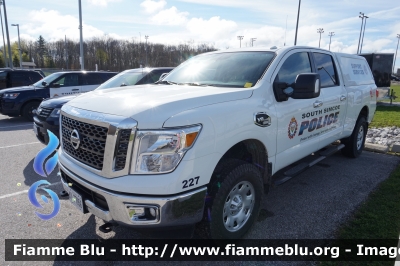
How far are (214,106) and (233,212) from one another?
1.08 m

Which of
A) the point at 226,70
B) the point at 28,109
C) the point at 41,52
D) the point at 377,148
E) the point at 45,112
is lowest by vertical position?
the point at 377,148

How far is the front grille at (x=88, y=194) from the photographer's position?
2.31m

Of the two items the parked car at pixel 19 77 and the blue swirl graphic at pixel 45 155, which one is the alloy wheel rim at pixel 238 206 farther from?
the parked car at pixel 19 77

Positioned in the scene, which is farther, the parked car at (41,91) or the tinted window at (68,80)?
the tinted window at (68,80)

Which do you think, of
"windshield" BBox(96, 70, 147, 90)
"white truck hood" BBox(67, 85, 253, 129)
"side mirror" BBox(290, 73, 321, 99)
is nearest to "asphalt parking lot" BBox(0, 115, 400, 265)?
"white truck hood" BBox(67, 85, 253, 129)

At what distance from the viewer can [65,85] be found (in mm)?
9961

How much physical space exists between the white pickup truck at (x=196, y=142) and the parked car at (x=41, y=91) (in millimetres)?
7518

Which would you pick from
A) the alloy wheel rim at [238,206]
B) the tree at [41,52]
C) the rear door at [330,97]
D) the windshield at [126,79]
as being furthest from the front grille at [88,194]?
the tree at [41,52]

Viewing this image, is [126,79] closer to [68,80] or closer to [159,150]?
[68,80]

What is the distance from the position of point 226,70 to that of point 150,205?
1988 mm

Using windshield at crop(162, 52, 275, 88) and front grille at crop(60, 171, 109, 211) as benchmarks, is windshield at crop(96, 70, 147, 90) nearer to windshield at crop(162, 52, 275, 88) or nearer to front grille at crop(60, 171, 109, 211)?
windshield at crop(162, 52, 275, 88)

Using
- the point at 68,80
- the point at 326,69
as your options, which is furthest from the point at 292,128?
the point at 68,80

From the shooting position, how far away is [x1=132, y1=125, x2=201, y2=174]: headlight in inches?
83.1

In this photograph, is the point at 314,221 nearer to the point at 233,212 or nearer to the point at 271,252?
the point at 271,252
